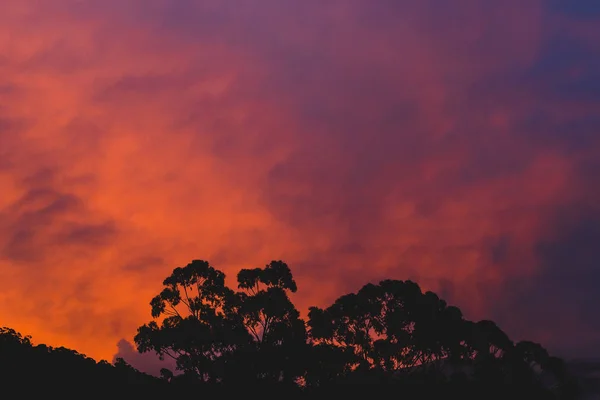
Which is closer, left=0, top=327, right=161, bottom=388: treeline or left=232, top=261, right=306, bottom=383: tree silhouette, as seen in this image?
left=0, top=327, right=161, bottom=388: treeline

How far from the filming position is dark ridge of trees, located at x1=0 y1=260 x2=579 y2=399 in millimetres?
39156

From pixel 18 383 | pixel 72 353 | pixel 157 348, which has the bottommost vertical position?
pixel 18 383

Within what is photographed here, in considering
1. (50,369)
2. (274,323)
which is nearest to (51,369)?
(50,369)

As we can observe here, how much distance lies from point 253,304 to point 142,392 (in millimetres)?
23049

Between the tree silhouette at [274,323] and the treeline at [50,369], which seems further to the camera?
the tree silhouette at [274,323]

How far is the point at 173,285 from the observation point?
199ft

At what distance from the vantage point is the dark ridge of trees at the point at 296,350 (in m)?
39.2

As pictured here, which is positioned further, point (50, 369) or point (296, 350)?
point (296, 350)

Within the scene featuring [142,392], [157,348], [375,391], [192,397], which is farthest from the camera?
[157,348]

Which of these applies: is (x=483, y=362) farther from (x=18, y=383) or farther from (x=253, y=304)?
(x=18, y=383)

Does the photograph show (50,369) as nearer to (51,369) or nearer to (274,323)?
(51,369)

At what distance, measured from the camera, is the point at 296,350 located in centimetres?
6041

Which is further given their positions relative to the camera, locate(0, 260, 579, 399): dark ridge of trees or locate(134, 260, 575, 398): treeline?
locate(134, 260, 575, 398): treeline

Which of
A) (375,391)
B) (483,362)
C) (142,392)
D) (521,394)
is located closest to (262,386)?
(375,391)
